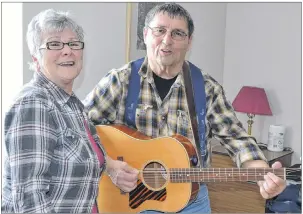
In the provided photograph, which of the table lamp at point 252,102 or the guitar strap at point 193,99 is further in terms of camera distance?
the table lamp at point 252,102

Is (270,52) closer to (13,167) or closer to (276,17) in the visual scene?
(276,17)

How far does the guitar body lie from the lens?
1403 mm

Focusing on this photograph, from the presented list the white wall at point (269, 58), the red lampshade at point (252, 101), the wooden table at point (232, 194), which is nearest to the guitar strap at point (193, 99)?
the wooden table at point (232, 194)

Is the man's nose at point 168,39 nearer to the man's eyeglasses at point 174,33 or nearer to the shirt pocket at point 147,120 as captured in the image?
the man's eyeglasses at point 174,33

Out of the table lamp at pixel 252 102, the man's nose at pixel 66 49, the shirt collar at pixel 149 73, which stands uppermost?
the man's nose at pixel 66 49

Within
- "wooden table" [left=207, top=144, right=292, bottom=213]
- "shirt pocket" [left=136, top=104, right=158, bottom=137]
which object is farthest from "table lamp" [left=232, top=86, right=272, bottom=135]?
"shirt pocket" [left=136, top=104, right=158, bottom=137]

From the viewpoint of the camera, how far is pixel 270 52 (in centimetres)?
293

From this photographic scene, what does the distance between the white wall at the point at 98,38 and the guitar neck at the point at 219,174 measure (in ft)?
2.38

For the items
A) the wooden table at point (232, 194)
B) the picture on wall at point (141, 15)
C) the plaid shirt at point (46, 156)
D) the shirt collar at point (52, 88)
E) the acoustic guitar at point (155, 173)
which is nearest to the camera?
the plaid shirt at point (46, 156)

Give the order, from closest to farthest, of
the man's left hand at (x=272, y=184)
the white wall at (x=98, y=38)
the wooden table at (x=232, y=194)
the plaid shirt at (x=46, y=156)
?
the plaid shirt at (x=46, y=156)
the man's left hand at (x=272, y=184)
the white wall at (x=98, y=38)
the wooden table at (x=232, y=194)

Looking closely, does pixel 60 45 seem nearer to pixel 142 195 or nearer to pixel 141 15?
pixel 142 195

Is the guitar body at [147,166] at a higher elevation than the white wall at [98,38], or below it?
below

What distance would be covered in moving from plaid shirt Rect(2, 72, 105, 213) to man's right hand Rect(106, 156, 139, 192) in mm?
358

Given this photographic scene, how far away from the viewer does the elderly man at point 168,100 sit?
4.60 feet
